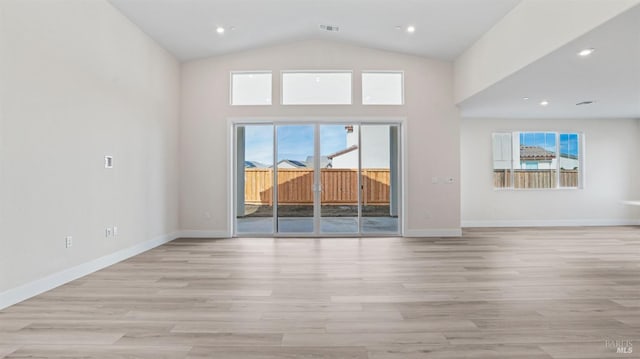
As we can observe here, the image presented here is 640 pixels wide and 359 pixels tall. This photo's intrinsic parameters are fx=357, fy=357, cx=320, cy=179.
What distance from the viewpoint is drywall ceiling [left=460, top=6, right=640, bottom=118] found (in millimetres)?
3602

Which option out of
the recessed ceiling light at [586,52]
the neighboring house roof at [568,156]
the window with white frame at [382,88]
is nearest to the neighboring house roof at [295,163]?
the window with white frame at [382,88]

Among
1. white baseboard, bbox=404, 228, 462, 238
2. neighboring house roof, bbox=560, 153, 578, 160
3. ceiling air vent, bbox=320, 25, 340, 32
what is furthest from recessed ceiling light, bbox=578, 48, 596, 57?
neighboring house roof, bbox=560, 153, 578, 160

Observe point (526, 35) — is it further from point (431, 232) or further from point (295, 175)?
point (295, 175)

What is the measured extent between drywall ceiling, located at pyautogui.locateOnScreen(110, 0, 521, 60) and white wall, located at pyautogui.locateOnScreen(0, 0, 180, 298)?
0.43m

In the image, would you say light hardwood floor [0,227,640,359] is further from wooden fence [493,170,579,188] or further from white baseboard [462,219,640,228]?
wooden fence [493,170,579,188]

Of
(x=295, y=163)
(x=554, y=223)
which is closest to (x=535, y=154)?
(x=554, y=223)

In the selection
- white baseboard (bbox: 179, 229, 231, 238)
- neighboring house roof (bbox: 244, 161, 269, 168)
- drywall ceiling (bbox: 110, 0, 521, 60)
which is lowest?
white baseboard (bbox: 179, 229, 231, 238)

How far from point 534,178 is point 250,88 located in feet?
22.5

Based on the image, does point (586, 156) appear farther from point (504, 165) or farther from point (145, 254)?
point (145, 254)

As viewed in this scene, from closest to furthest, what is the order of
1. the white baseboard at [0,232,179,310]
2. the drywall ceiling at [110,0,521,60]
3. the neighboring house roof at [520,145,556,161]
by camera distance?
the white baseboard at [0,232,179,310]
the drywall ceiling at [110,0,521,60]
the neighboring house roof at [520,145,556,161]

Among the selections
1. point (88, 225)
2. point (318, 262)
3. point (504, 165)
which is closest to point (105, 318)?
point (88, 225)

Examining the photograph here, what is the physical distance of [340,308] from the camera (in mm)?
2951

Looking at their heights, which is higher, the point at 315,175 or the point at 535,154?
the point at 535,154

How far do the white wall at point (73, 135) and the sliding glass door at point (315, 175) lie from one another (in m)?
1.76
